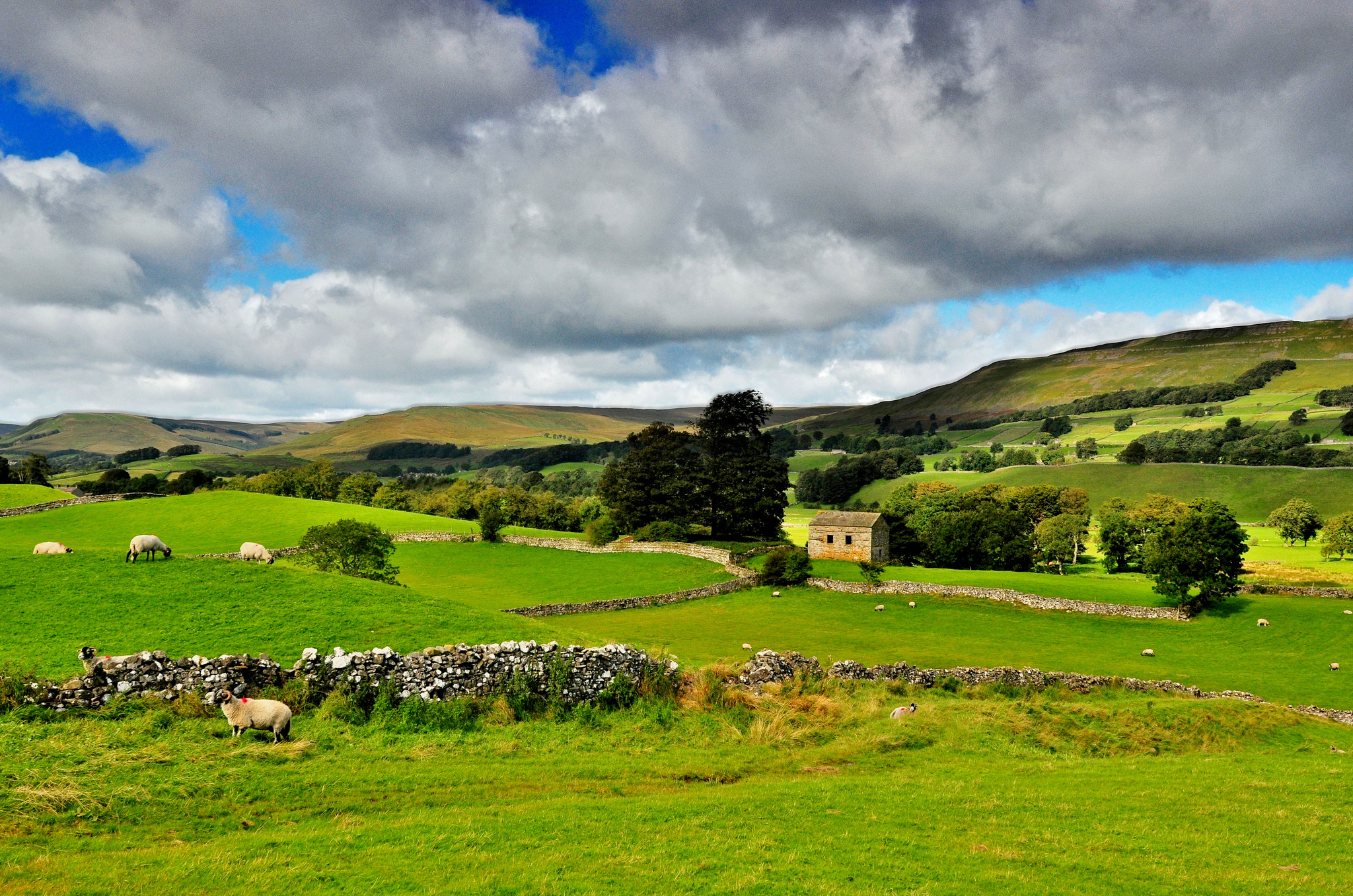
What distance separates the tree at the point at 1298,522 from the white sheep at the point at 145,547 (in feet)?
438

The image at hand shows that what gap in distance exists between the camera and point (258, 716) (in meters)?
13.7

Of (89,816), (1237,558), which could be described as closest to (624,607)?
(89,816)

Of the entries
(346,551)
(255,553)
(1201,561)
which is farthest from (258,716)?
(1201,561)

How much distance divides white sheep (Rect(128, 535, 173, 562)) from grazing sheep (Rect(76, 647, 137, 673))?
882cm

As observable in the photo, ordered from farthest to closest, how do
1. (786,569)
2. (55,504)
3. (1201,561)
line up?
(55,504) < (786,569) < (1201,561)

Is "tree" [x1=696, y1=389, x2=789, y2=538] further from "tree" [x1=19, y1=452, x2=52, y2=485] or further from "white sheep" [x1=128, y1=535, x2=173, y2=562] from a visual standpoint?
"tree" [x1=19, y1=452, x2=52, y2=485]

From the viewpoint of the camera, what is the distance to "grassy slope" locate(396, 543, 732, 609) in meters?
51.5

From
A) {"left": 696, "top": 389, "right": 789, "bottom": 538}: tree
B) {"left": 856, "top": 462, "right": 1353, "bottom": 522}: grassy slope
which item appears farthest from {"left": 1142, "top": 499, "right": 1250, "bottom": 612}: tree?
{"left": 856, "top": 462, "right": 1353, "bottom": 522}: grassy slope

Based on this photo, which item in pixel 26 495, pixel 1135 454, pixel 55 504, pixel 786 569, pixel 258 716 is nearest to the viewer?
pixel 258 716

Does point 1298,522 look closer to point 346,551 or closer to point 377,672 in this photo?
point 346,551

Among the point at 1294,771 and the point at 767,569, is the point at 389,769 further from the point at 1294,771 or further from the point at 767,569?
the point at 767,569

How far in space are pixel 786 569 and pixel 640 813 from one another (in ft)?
144

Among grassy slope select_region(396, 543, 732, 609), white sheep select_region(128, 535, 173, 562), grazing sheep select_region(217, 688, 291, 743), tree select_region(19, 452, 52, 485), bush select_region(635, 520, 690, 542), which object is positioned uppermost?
tree select_region(19, 452, 52, 485)

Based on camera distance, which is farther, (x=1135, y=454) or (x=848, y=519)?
(x=1135, y=454)
